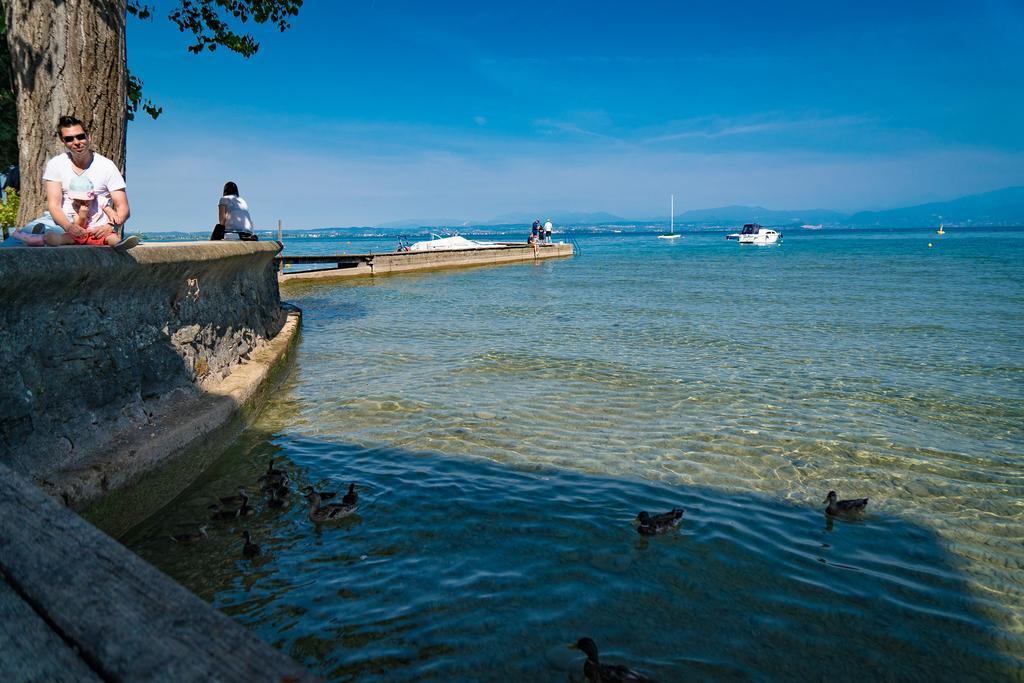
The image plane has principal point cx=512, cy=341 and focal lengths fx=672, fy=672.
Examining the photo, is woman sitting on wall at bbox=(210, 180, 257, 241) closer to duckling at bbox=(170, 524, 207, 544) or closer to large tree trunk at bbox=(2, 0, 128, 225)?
large tree trunk at bbox=(2, 0, 128, 225)

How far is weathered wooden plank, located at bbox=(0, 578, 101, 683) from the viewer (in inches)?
62.7

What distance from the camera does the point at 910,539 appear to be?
17.5 ft

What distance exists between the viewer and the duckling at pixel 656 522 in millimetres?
5262

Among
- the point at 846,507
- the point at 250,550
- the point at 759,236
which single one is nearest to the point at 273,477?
the point at 250,550

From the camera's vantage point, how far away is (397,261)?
3997 centimetres

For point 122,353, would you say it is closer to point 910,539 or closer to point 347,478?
point 347,478

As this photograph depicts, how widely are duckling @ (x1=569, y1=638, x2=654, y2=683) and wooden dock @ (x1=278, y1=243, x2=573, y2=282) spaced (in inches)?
1024

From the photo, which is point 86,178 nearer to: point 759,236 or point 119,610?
point 119,610

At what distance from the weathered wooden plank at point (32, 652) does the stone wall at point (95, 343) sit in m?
3.15

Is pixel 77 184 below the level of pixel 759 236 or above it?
above

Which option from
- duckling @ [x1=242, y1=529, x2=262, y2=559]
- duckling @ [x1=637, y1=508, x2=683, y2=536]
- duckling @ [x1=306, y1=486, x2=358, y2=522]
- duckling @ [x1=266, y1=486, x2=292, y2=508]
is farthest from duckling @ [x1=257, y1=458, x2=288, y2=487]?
duckling @ [x1=637, y1=508, x2=683, y2=536]

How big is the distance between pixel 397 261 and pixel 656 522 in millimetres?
36122

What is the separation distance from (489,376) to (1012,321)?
1485 centimetres

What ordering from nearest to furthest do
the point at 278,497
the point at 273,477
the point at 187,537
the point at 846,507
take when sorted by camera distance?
the point at 187,537 < the point at 846,507 < the point at 278,497 < the point at 273,477
